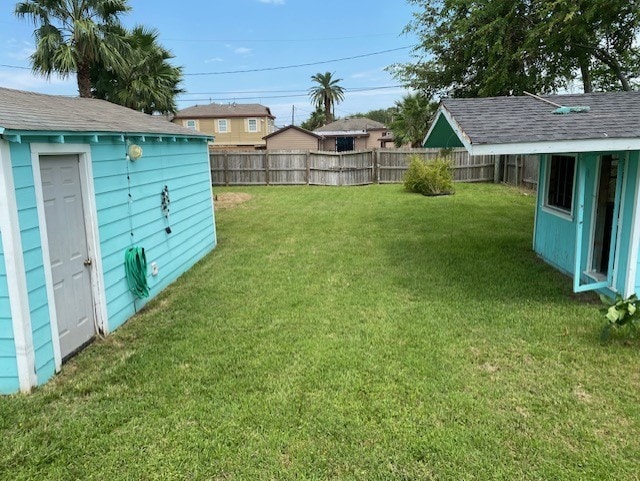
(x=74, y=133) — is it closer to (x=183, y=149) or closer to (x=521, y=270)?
(x=183, y=149)

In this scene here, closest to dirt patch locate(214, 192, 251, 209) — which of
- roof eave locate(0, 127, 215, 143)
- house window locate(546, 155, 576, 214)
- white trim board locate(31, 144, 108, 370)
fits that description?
roof eave locate(0, 127, 215, 143)

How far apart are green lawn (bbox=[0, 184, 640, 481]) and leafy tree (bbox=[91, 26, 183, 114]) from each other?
11504 mm

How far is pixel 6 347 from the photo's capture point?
3650 mm

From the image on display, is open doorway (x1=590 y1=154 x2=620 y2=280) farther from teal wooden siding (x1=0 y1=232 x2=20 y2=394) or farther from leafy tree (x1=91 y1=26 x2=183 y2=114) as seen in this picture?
leafy tree (x1=91 y1=26 x2=183 y2=114)

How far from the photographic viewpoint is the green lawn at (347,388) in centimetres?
284

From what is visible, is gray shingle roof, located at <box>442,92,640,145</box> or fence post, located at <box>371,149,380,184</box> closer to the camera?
gray shingle roof, located at <box>442,92,640,145</box>

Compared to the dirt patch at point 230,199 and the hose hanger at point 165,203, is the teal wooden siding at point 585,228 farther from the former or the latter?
the dirt patch at point 230,199

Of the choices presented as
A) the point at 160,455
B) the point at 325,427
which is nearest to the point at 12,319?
the point at 160,455

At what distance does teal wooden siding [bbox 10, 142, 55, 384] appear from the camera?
3.62m

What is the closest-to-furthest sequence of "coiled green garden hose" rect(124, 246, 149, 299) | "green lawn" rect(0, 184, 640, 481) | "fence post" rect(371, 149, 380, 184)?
"green lawn" rect(0, 184, 640, 481) → "coiled green garden hose" rect(124, 246, 149, 299) → "fence post" rect(371, 149, 380, 184)

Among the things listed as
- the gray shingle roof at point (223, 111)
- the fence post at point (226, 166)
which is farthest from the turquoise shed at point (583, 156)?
the gray shingle roof at point (223, 111)

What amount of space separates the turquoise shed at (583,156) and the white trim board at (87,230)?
3872mm

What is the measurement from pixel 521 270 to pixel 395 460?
4.85m

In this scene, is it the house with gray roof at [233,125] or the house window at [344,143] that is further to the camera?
the house window at [344,143]
